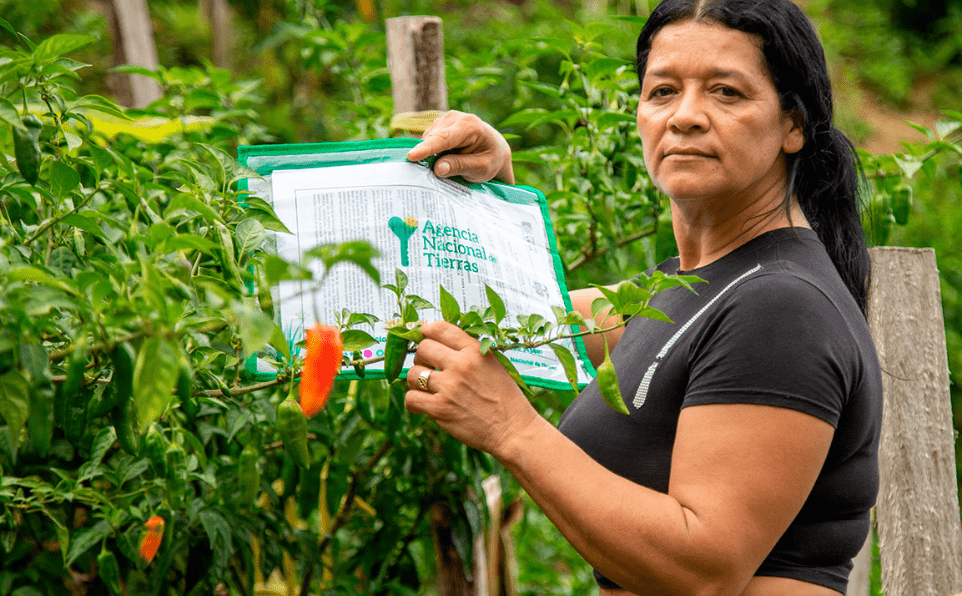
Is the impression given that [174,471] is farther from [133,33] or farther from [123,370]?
[133,33]

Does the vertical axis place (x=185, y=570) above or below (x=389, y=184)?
below

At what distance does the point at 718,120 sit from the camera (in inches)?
40.7

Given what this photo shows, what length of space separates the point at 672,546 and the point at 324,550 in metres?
1.10

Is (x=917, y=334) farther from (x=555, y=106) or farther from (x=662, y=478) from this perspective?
(x=555, y=106)

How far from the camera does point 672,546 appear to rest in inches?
33.9

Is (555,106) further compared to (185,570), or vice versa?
(555,106)

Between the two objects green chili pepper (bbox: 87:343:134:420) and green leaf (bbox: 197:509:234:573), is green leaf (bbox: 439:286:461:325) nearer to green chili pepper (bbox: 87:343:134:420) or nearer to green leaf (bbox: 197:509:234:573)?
green chili pepper (bbox: 87:343:134:420)

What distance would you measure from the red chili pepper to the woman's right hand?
461mm

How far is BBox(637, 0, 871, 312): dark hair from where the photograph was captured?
1047mm

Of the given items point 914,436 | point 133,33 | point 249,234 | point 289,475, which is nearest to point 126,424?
point 249,234

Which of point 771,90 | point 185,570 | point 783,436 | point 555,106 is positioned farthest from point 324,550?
point 555,106

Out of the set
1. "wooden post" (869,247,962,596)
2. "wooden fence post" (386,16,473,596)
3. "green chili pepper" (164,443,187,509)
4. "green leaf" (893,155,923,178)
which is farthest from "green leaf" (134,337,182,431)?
"green leaf" (893,155,923,178)

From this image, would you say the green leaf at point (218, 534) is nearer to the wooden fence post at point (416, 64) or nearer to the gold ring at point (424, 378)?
the gold ring at point (424, 378)

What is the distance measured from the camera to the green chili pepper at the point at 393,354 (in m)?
0.87
